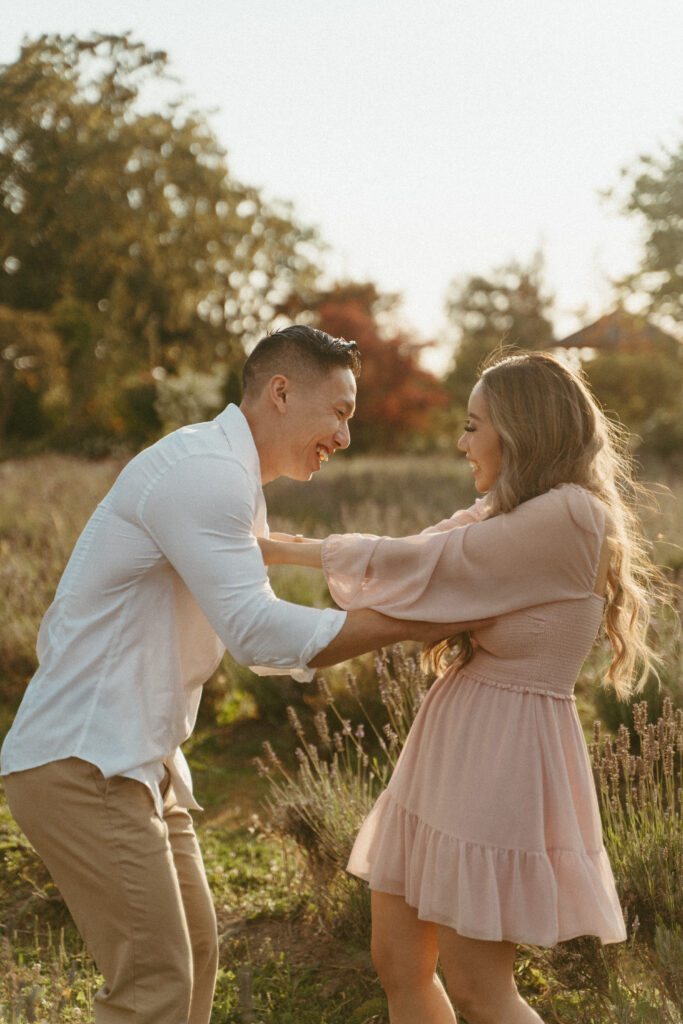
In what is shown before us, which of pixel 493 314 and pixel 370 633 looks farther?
pixel 493 314

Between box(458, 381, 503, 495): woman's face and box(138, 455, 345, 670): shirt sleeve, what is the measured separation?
0.55 m

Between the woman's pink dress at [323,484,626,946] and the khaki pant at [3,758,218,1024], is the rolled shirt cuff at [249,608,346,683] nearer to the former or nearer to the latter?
the woman's pink dress at [323,484,626,946]

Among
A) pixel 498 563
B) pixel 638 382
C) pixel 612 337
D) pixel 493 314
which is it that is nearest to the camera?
pixel 498 563

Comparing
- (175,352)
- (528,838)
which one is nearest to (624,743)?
(528,838)

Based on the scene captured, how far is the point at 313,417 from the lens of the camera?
8.04ft

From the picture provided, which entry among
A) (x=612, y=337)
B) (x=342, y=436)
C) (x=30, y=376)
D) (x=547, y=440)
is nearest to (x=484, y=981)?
(x=547, y=440)

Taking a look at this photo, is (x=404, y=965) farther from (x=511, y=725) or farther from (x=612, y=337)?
(x=612, y=337)

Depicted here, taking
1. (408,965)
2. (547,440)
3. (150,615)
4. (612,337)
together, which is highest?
(612,337)

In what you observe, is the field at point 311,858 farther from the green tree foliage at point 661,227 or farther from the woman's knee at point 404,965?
the green tree foliage at point 661,227

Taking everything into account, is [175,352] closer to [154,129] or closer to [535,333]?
[154,129]

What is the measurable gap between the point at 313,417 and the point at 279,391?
0.37ft

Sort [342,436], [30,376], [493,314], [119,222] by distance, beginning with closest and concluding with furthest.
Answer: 1. [342,436]
2. [119,222]
3. [30,376]
4. [493,314]

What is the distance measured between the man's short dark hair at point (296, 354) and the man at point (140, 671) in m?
0.30

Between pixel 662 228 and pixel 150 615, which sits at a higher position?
pixel 662 228
